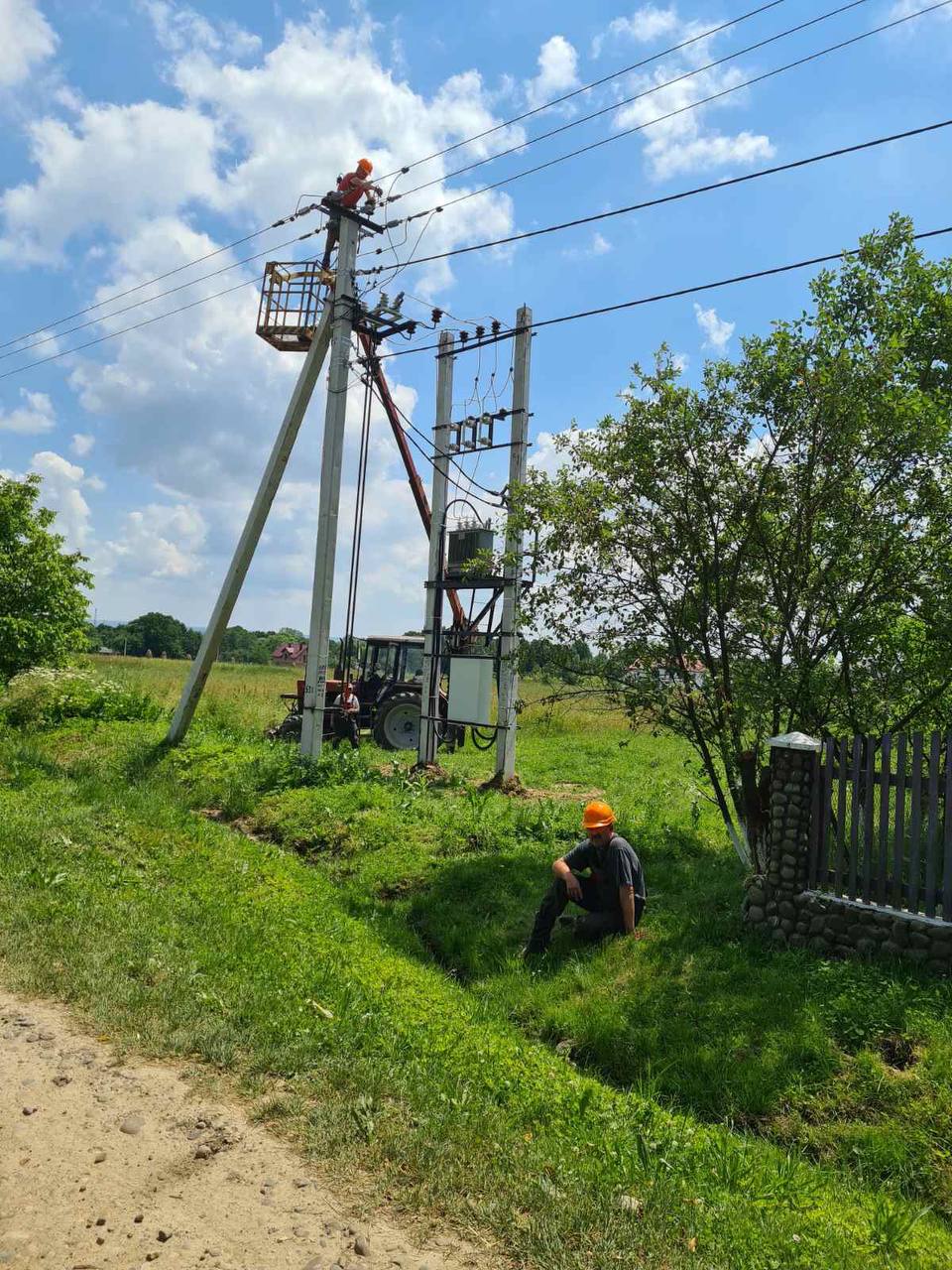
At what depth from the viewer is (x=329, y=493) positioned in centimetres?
1380

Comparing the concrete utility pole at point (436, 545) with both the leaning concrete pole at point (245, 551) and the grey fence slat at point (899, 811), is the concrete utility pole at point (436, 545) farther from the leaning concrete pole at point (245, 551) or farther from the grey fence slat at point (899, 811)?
the grey fence slat at point (899, 811)

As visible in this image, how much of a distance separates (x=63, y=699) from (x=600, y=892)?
1386cm

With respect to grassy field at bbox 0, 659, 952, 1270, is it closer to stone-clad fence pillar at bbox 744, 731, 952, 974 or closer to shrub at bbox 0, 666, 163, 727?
stone-clad fence pillar at bbox 744, 731, 952, 974

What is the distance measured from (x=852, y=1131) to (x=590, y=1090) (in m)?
Answer: 1.51

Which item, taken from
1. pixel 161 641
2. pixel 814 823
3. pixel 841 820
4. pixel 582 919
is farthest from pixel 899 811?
pixel 161 641

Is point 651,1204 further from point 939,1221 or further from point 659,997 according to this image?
point 659,997

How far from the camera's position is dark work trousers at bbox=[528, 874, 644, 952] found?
288 inches

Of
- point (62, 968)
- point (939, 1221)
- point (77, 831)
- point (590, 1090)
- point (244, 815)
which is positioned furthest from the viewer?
point (244, 815)

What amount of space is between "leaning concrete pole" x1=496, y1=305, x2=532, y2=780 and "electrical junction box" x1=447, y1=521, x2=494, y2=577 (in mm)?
952

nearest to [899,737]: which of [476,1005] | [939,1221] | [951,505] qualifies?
[951,505]

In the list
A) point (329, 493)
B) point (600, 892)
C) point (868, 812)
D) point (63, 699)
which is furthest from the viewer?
point (63, 699)

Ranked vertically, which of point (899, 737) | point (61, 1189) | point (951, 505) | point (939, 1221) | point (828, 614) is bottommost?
point (939, 1221)

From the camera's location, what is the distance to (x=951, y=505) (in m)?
7.64

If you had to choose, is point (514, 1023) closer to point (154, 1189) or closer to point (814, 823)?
point (814, 823)
